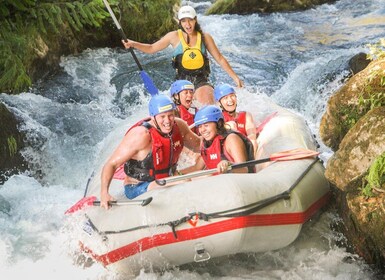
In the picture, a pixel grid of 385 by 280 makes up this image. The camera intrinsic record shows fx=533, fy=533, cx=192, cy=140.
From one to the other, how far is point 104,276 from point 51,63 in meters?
5.45

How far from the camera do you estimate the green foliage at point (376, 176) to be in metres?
3.57

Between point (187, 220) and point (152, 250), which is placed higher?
point (187, 220)

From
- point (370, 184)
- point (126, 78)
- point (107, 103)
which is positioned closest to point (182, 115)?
point (370, 184)

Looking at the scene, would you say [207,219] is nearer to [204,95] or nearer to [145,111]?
[204,95]

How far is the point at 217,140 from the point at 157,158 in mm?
541

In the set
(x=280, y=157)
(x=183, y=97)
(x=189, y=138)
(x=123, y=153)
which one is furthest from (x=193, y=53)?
(x=123, y=153)

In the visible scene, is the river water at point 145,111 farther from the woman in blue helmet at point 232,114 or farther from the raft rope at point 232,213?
the woman in blue helmet at point 232,114

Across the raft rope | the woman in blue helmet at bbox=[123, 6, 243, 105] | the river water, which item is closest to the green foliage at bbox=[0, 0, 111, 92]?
the woman in blue helmet at bbox=[123, 6, 243, 105]

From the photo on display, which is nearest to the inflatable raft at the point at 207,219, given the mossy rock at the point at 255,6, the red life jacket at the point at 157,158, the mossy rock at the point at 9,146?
the red life jacket at the point at 157,158

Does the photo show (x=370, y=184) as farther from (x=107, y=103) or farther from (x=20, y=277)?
(x=107, y=103)

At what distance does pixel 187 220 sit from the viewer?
152 inches

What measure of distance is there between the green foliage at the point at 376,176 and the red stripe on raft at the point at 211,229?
0.61 meters

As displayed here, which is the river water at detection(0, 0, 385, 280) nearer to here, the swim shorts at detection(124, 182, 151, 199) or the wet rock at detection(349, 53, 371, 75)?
the wet rock at detection(349, 53, 371, 75)

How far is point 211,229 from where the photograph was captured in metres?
3.85
